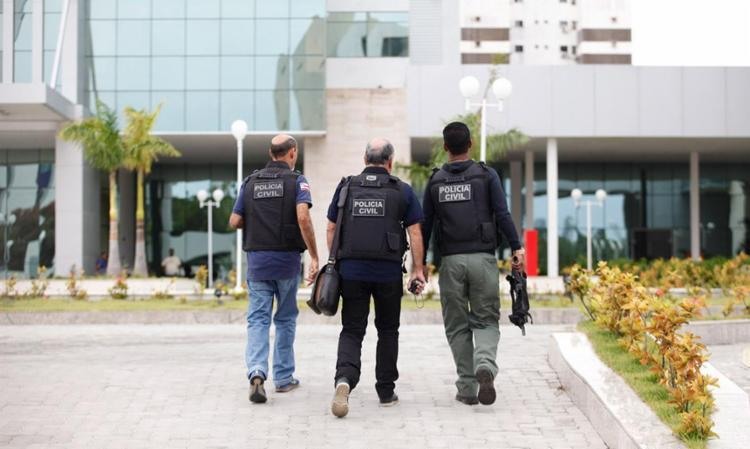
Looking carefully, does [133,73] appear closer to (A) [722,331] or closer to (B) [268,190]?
(A) [722,331]

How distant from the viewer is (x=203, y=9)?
1497 inches

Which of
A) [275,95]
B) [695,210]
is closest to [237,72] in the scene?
[275,95]

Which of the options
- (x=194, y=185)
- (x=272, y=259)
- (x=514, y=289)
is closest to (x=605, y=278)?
(x=514, y=289)

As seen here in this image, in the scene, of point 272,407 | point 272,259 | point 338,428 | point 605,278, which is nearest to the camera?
point 338,428

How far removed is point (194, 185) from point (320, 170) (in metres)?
8.75

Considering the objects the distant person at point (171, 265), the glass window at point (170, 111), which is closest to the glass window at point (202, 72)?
the glass window at point (170, 111)

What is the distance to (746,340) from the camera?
12.2 m

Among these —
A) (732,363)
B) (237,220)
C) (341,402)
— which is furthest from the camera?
(732,363)

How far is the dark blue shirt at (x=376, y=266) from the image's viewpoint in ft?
23.3

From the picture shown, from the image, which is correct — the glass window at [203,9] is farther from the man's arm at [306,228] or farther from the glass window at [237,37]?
the man's arm at [306,228]

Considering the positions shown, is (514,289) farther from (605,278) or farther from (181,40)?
(181,40)

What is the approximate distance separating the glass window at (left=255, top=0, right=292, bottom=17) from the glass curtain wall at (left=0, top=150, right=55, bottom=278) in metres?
10.0

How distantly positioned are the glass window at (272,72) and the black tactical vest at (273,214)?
3026 centimetres

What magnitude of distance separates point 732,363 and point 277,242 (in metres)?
→ 4.92
